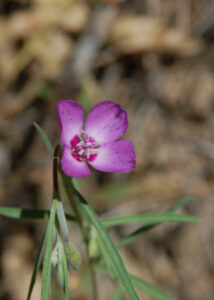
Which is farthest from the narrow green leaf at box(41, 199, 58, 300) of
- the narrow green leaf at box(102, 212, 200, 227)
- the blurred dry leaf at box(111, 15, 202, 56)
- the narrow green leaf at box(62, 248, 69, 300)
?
the blurred dry leaf at box(111, 15, 202, 56)

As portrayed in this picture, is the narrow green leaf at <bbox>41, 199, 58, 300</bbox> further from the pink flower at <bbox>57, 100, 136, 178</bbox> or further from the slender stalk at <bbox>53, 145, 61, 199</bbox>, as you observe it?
the pink flower at <bbox>57, 100, 136, 178</bbox>

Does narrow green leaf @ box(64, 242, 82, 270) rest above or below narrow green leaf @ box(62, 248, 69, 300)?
above

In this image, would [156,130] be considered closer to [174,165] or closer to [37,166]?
[174,165]

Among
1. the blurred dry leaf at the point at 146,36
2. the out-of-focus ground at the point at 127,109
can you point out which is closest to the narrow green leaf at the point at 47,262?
the out-of-focus ground at the point at 127,109

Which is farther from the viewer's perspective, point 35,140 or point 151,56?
point 151,56

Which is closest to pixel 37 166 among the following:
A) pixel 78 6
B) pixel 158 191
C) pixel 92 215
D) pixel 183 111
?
pixel 158 191

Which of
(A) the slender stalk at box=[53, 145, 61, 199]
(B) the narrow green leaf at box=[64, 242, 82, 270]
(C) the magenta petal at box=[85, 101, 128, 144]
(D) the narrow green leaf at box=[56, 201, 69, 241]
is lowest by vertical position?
(B) the narrow green leaf at box=[64, 242, 82, 270]

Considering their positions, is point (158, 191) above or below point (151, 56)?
below
